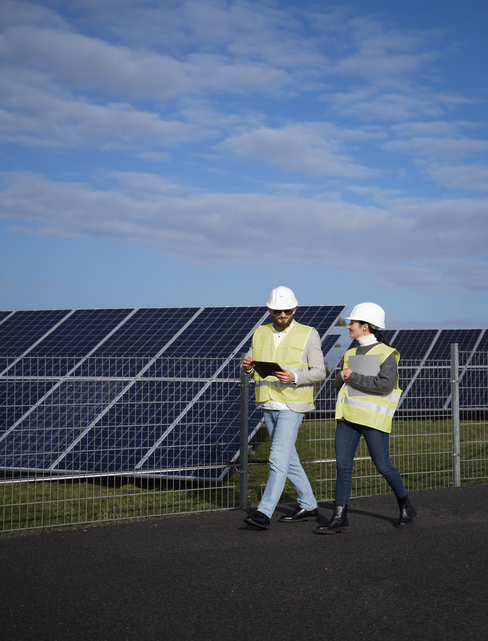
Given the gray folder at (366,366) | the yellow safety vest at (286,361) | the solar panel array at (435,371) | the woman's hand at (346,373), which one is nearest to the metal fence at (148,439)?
the solar panel array at (435,371)

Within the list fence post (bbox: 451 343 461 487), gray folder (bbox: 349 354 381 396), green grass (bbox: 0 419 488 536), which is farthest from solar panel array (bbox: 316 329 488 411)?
green grass (bbox: 0 419 488 536)

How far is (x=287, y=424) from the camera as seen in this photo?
21.1 ft

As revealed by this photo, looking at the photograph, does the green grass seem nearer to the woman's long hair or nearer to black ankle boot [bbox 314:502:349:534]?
black ankle boot [bbox 314:502:349:534]

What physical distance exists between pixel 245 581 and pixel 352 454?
1.97 metres

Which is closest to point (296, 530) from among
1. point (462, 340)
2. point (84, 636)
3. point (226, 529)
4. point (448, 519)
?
point (226, 529)

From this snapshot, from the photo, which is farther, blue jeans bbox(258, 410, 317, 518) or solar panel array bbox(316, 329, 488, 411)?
solar panel array bbox(316, 329, 488, 411)

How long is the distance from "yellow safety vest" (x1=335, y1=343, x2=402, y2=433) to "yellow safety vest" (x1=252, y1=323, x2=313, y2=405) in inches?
14.1

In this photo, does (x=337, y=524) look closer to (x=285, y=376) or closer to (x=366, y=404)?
(x=366, y=404)

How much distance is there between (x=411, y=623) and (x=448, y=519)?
3.12 meters

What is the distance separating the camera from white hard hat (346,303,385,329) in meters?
6.45

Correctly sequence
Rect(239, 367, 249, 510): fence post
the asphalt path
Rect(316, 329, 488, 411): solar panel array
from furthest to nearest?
Rect(316, 329, 488, 411): solar panel array
Rect(239, 367, 249, 510): fence post
the asphalt path

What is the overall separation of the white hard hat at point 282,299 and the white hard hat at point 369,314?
615mm

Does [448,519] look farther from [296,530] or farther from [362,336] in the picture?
[362,336]

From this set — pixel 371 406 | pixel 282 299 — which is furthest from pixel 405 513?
pixel 282 299
